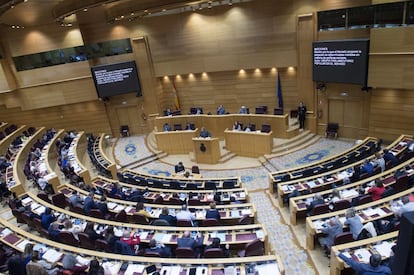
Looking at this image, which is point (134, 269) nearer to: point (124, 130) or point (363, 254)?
point (363, 254)

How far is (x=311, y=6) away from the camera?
47.2 ft

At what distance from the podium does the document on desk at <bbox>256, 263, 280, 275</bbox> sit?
361 inches

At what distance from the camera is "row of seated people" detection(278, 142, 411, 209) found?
9.44m

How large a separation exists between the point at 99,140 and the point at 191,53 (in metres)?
7.48

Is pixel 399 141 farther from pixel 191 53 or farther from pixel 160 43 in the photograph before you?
pixel 160 43

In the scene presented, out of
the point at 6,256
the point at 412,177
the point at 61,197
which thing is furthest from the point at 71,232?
the point at 412,177

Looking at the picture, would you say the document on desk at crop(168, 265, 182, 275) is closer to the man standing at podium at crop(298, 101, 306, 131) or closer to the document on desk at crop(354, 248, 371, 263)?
the document on desk at crop(354, 248, 371, 263)

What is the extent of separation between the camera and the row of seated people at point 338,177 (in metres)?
9.44

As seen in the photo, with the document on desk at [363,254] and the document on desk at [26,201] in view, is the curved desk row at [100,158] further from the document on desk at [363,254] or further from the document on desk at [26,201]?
the document on desk at [363,254]

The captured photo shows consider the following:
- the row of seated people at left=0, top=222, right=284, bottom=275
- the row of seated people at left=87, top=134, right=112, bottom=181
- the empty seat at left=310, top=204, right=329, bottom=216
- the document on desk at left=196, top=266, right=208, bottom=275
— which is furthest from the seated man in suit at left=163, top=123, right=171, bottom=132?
the document on desk at left=196, top=266, right=208, bottom=275

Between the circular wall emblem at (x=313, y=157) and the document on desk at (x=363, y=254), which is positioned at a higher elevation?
the document on desk at (x=363, y=254)

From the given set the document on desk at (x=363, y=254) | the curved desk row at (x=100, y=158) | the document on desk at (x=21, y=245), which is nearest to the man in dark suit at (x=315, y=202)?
the document on desk at (x=363, y=254)

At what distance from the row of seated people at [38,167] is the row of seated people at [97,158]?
213cm

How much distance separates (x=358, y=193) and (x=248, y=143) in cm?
709
